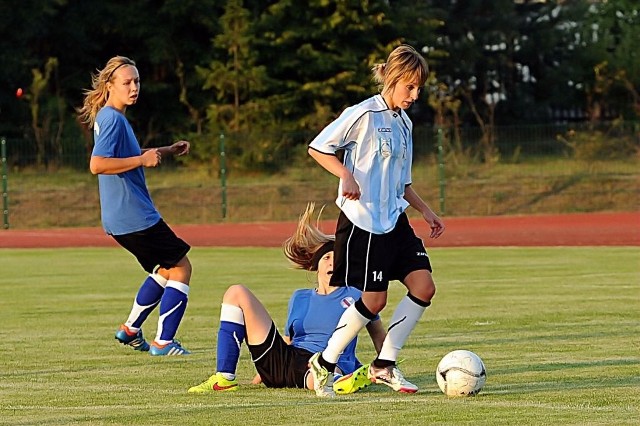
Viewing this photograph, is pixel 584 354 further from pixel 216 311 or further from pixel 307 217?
pixel 216 311

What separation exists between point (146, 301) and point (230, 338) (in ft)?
7.93

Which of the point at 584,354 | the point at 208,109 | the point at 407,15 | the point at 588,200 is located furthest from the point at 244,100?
the point at 584,354

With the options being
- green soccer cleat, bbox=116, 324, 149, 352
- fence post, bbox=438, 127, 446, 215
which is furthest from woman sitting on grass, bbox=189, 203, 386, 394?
fence post, bbox=438, 127, 446, 215

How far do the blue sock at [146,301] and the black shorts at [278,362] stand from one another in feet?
7.43

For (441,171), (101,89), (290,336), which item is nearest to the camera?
(290,336)

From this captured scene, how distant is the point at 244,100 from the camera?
42625mm

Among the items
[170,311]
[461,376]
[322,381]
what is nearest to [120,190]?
[170,311]

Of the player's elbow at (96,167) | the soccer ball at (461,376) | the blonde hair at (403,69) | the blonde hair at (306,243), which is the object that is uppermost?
the blonde hair at (403,69)

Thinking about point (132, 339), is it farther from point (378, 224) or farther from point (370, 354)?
point (378, 224)

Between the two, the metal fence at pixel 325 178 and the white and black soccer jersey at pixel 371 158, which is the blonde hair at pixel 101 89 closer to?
the white and black soccer jersey at pixel 371 158

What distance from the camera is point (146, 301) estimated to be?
32.9 feet

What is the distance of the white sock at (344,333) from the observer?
24.6 feet

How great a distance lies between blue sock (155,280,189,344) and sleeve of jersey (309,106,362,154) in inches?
99.3

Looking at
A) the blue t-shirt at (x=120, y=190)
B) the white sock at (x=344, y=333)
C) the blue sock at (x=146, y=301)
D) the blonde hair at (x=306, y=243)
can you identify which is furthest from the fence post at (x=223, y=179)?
the white sock at (x=344, y=333)
